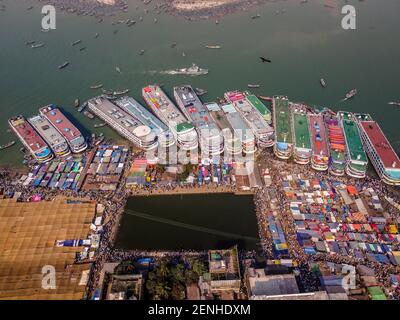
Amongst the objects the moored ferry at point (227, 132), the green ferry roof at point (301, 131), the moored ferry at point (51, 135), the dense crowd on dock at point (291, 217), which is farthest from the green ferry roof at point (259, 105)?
the moored ferry at point (51, 135)

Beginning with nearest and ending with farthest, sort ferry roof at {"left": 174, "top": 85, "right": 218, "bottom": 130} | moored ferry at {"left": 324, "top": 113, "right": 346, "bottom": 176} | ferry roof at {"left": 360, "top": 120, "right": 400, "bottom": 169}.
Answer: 1. ferry roof at {"left": 360, "top": 120, "right": 400, "bottom": 169}
2. moored ferry at {"left": 324, "top": 113, "right": 346, "bottom": 176}
3. ferry roof at {"left": 174, "top": 85, "right": 218, "bottom": 130}

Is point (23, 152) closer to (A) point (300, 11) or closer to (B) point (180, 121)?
(B) point (180, 121)

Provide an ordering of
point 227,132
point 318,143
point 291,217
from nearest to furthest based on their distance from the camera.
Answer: point 291,217, point 318,143, point 227,132

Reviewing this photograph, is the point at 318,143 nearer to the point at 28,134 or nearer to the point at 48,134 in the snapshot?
the point at 48,134

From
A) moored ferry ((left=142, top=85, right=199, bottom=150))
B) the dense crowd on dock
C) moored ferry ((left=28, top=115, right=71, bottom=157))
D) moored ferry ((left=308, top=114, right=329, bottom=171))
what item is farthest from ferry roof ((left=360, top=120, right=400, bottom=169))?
moored ferry ((left=28, top=115, right=71, bottom=157))

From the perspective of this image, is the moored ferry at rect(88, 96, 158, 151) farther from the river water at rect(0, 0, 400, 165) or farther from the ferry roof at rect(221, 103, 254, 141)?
the ferry roof at rect(221, 103, 254, 141)

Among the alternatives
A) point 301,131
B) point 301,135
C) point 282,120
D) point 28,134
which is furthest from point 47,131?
point 301,131
